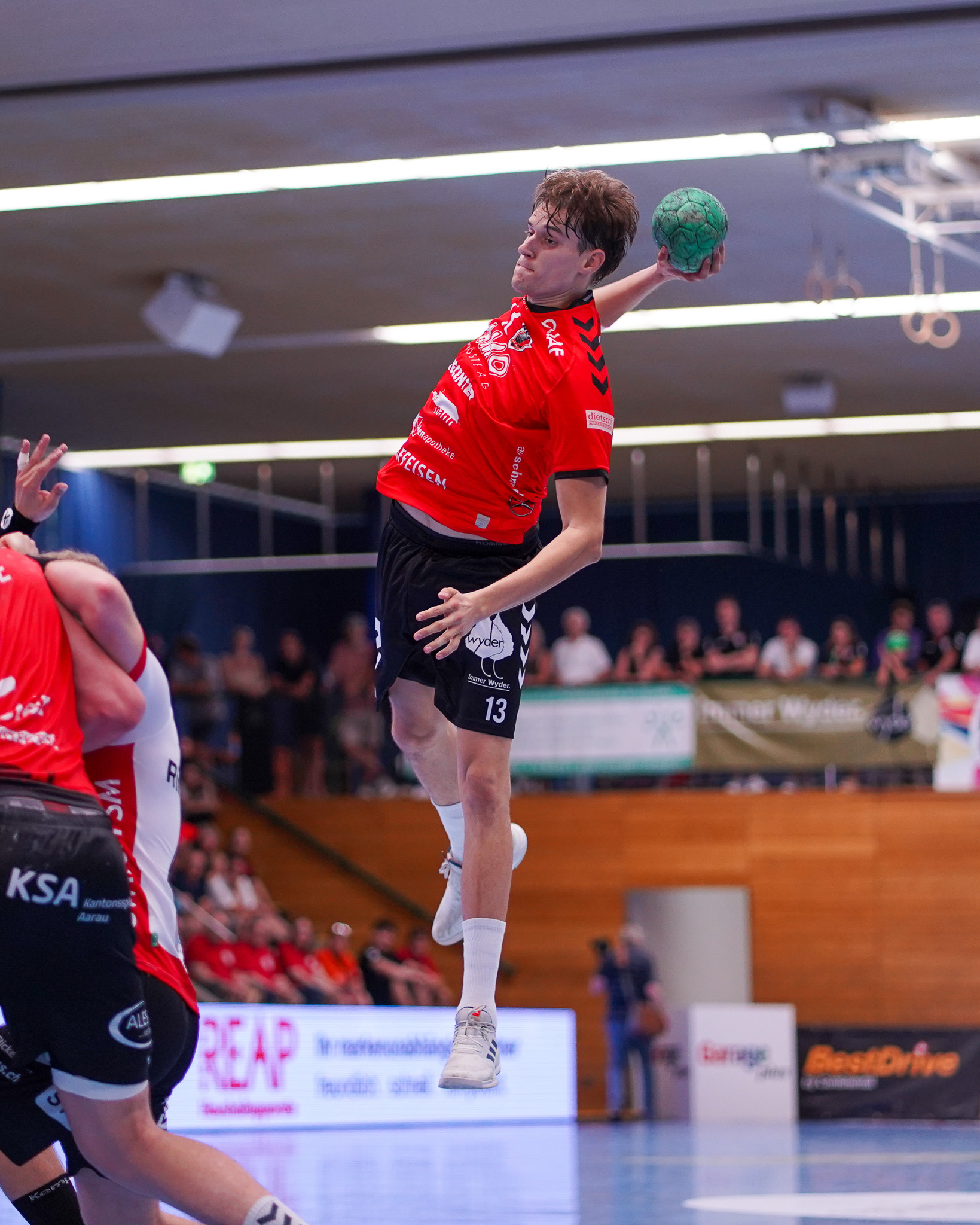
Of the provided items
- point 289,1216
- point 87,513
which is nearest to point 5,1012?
point 289,1216

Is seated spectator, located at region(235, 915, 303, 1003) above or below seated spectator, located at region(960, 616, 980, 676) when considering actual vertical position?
below

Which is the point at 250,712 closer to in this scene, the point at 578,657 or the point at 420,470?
the point at 578,657

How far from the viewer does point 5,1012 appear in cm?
440

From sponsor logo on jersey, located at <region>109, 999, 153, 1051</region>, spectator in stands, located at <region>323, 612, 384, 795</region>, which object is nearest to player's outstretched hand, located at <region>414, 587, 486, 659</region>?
sponsor logo on jersey, located at <region>109, 999, 153, 1051</region>

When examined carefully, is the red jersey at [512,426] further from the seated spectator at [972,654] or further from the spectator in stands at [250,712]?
the spectator in stands at [250,712]

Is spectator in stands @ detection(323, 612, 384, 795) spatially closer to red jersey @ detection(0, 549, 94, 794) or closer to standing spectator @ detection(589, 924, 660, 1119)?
standing spectator @ detection(589, 924, 660, 1119)

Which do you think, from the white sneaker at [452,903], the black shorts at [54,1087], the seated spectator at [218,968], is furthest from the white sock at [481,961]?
the seated spectator at [218,968]

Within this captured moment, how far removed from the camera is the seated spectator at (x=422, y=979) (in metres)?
18.5

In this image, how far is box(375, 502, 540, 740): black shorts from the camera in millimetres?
5277

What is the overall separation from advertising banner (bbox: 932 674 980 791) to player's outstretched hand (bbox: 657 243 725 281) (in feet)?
45.5

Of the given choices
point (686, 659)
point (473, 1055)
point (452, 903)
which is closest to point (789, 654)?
point (686, 659)

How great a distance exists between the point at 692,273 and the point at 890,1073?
50.8ft

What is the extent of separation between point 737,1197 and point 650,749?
10421mm

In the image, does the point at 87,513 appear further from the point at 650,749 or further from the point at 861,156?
the point at 861,156
